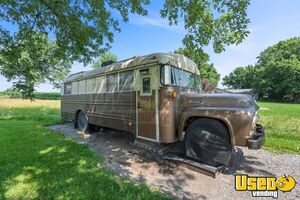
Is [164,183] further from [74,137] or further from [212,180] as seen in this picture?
[74,137]

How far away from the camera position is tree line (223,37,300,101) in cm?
4966

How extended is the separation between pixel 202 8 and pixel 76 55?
12.9ft

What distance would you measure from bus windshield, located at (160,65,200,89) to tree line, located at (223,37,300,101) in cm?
5380

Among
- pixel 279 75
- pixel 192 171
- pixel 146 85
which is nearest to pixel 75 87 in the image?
pixel 146 85

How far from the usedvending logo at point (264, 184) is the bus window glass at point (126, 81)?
3575 mm

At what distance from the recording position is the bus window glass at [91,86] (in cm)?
794

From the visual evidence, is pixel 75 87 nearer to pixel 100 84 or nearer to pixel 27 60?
pixel 100 84

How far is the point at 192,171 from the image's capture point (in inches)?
179

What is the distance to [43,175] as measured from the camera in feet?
13.8

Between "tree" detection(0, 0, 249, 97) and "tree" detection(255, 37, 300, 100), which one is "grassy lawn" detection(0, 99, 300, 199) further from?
"tree" detection(255, 37, 300, 100)

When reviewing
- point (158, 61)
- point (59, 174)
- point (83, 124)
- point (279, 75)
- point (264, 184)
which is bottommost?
point (264, 184)

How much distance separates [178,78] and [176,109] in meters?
0.85

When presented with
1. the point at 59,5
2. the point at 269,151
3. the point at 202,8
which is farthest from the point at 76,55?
the point at 269,151

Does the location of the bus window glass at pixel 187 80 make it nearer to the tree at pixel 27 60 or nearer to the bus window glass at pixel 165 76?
the bus window glass at pixel 165 76
